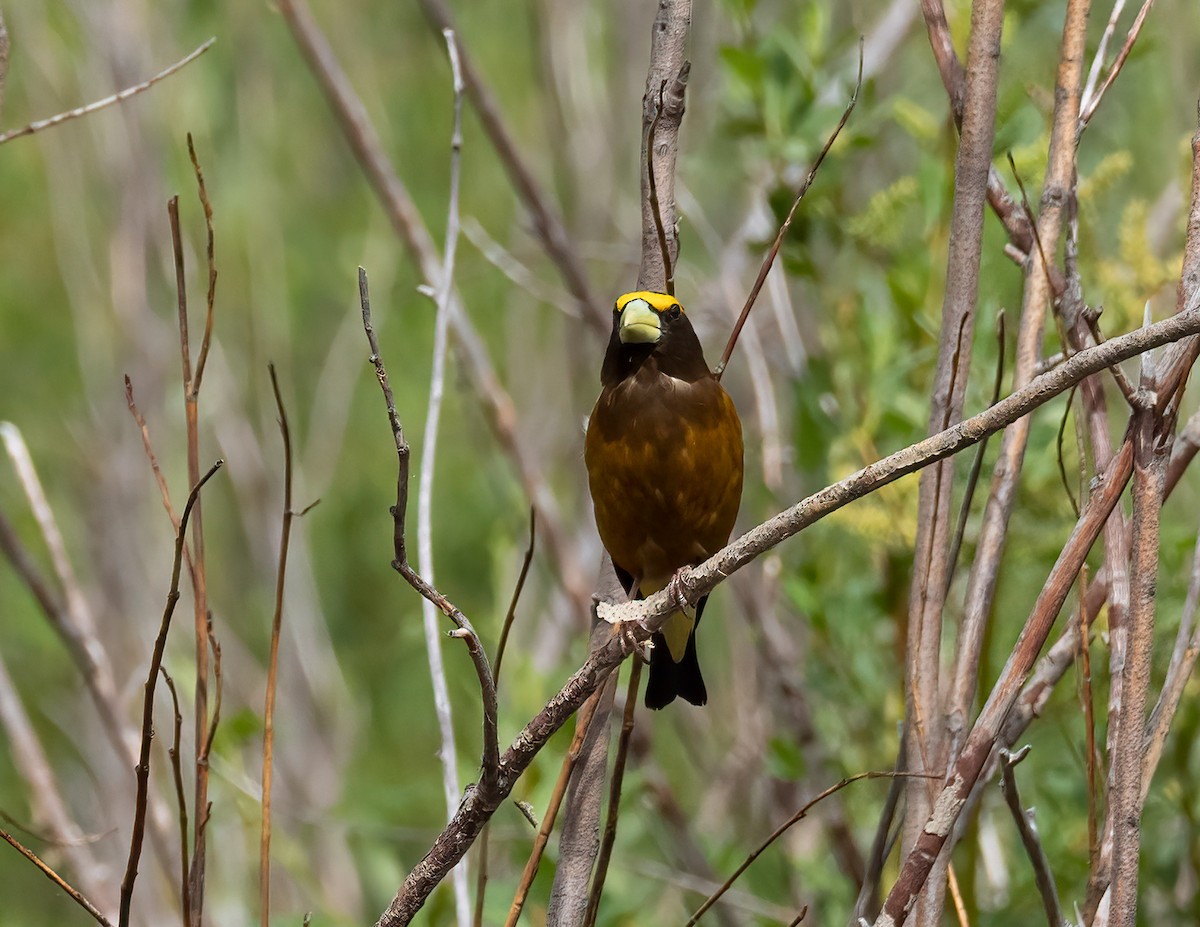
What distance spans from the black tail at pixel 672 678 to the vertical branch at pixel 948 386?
100cm

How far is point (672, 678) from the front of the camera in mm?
2895

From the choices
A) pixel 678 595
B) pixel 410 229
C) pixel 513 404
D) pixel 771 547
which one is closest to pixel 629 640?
pixel 678 595

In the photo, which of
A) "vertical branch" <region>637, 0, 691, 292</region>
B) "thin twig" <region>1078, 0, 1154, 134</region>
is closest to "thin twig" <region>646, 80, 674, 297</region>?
"vertical branch" <region>637, 0, 691, 292</region>

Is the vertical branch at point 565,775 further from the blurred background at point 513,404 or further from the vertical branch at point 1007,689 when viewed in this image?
the blurred background at point 513,404

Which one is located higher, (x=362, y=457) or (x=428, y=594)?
(x=362, y=457)

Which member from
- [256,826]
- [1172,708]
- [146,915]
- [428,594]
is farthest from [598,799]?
[146,915]

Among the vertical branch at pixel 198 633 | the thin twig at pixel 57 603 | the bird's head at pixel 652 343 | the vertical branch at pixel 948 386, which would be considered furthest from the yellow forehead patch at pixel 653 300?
the thin twig at pixel 57 603

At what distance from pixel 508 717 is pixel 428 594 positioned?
189 cm

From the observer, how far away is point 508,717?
3.15 meters

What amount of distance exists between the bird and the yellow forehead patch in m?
0.16

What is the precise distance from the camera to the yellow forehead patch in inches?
83.4

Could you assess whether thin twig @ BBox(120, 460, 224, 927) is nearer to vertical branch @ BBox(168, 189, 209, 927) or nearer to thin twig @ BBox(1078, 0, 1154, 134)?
vertical branch @ BBox(168, 189, 209, 927)

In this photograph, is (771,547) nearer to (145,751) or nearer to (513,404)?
(145,751)

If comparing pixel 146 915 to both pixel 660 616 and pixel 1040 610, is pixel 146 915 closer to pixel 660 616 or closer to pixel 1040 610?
pixel 660 616
